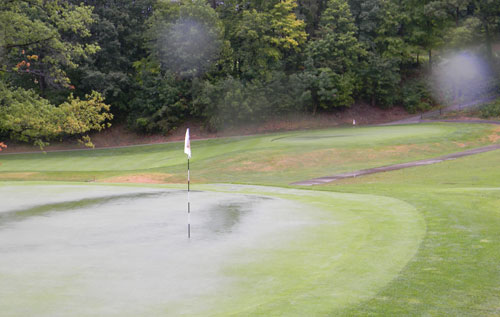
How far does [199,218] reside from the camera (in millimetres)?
11852

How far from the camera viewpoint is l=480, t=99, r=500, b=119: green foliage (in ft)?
176

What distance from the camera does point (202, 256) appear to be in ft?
27.2

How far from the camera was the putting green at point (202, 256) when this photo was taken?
6145 millimetres

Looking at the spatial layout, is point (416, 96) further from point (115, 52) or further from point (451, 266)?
point (451, 266)

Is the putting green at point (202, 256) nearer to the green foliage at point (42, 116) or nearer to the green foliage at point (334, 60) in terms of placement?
the green foliage at point (42, 116)

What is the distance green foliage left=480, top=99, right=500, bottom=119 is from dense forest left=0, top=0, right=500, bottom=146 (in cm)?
749

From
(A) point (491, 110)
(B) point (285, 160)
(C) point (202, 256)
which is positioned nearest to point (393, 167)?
(B) point (285, 160)

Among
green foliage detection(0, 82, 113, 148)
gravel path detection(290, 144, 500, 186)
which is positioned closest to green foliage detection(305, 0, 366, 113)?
gravel path detection(290, 144, 500, 186)

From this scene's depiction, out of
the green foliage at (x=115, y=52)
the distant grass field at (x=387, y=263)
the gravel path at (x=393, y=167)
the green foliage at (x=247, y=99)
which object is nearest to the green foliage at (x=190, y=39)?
the green foliage at (x=247, y=99)

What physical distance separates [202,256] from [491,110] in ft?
178

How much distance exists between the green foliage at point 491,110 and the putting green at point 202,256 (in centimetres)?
4608

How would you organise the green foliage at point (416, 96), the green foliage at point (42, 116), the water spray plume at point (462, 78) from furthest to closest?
the green foliage at point (416, 96) < the water spray plume at point (462, 78) < the green foliage at point (42, 116)

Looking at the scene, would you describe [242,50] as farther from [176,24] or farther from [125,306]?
[125,306]

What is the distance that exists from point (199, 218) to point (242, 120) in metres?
51.8
